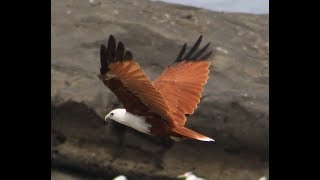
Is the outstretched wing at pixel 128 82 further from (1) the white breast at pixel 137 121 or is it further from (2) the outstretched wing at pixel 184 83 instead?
(2) the outstretched wing at pixel 184 83

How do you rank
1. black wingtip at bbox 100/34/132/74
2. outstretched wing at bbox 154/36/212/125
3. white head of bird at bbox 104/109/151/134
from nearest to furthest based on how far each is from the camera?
1. black wingtip at bbox 100/34/132/74
2. white head of bird at bbox 104/109/151/134
3. outstretched wing at bbox 154/36/212/125

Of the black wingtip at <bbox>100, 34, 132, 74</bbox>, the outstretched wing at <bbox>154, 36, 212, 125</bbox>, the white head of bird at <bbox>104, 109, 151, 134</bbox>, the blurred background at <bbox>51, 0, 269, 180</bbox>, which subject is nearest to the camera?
the black wingtip at <bbox>100, 34, 132, 74</bbox>

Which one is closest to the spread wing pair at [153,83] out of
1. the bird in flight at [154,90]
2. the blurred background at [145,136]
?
the bird in flight at [154,90]

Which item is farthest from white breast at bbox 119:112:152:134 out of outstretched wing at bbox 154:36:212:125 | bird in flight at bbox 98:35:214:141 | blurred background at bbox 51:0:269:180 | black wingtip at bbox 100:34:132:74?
blurred background at bbox 51:0:269:180

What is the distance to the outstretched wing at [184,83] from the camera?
Result: 4.48m

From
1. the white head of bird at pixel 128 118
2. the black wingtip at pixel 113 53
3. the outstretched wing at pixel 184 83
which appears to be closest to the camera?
the black wingtip at pixel 113 53

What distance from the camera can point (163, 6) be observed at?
21.8 ft

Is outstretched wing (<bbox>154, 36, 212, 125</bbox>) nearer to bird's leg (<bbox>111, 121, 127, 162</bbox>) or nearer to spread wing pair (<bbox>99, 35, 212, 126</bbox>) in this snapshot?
spread wing pair (<bbox>99, 35, 212, 126</bbox>)

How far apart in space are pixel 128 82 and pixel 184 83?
79cm

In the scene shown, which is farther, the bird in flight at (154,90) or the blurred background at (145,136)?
the blurred background at (145,136)

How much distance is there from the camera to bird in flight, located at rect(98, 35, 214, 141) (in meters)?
3.84

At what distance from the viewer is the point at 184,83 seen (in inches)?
183
